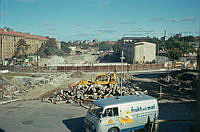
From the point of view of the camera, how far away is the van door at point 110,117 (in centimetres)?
966

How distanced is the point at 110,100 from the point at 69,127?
3527 millimetres

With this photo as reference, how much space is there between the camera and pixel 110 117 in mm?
9797

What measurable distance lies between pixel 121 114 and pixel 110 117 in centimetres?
60

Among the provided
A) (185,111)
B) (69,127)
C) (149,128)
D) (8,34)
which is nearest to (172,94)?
(185,111)

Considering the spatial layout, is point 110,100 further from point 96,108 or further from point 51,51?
point 51,51

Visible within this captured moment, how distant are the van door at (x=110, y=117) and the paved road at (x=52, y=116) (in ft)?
9.03

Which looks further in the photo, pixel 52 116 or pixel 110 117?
pixel 52 116

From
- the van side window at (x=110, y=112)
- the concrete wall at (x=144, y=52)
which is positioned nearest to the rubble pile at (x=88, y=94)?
the van side window at (x=110, y=112)

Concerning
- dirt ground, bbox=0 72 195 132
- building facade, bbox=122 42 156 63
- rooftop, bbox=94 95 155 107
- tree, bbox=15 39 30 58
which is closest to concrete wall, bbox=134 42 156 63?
building facade, bbox=122 42 156 63

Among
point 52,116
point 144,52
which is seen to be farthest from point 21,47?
point 52,116

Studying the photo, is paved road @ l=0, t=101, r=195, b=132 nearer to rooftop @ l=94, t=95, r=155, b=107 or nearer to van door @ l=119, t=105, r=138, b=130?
van door @ l=119, t=105, r=138, b=130

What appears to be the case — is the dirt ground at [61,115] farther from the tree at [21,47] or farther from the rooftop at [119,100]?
the tree at [21,47]

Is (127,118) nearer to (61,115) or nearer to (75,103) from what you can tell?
(61,115)

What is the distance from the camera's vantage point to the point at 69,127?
12.4 m
